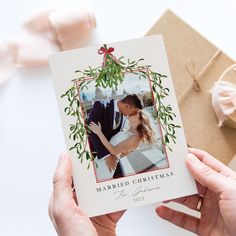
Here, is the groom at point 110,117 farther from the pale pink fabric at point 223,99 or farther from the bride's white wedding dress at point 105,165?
the pale pink fabric at point 223,99

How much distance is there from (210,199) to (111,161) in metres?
0.25

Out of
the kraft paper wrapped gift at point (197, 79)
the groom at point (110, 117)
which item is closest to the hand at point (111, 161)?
the groom at point (110, 117)

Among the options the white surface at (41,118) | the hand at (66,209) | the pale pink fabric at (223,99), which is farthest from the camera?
the white surface at (41,118)

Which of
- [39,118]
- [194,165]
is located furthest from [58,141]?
[194,165]

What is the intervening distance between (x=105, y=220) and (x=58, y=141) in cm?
37

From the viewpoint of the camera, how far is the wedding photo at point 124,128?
0.82 meters

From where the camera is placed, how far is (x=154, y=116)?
2.74 ft

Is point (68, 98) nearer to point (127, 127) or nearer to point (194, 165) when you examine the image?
point (127, 127)

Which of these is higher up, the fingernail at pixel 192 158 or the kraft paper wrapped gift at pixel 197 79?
the kraft paper wrapped gift at pixel 197 79

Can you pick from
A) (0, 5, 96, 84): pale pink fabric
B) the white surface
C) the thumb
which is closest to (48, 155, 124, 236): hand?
the thumb

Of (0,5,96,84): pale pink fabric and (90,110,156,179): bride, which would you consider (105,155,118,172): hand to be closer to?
(90,110,156,179): bride

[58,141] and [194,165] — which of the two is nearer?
[194,165]

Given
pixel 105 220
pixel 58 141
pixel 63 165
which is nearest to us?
pixel 63 165

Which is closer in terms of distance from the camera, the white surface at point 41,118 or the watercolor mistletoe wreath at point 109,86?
the watercolor mistletoe wreath at point 109,86
